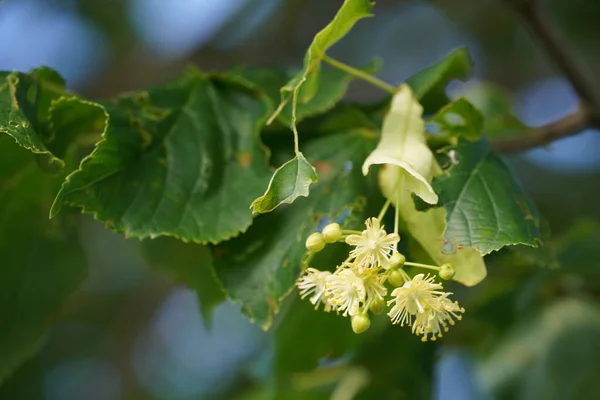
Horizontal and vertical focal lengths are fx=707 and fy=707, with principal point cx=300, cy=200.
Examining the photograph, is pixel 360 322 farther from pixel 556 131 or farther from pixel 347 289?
pixel 556 131

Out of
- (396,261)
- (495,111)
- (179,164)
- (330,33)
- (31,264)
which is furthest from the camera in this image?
(495,111)

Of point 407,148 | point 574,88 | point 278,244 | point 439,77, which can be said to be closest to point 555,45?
point 574,88

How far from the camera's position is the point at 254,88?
0.99 m

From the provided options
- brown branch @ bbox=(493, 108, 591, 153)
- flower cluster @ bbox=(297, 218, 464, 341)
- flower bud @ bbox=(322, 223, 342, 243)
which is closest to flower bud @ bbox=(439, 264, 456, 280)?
flower cluster @ bbox=(297, 218, 464, 341)

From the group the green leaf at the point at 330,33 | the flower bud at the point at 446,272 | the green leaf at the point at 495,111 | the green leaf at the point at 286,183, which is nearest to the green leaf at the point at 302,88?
the green leaf at the point at 330,33

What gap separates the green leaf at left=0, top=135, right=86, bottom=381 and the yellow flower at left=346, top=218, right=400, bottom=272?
0.48m

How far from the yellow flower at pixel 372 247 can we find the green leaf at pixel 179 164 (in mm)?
192

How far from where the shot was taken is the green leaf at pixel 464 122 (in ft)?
2.84

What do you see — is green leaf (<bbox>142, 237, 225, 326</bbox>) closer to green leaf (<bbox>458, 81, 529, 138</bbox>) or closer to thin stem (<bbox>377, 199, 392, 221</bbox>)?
thin stem (<bbox>377, 199, 392, 221</bbox>)

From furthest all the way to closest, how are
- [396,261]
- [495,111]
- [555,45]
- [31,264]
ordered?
[495,111], [555,45], [31,264], [396,261]

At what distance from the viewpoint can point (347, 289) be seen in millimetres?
701

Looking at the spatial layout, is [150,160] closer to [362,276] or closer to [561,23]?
[362,276]

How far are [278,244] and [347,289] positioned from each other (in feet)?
0.59

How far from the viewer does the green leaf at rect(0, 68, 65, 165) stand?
0.75 metres
